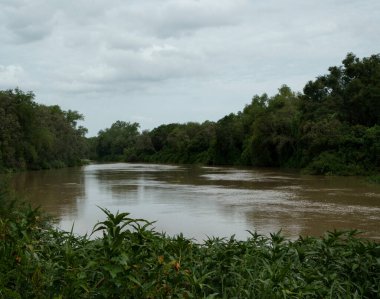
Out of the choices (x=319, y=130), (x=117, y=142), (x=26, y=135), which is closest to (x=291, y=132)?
(x=319, y=130)

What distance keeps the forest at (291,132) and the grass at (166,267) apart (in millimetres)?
33419

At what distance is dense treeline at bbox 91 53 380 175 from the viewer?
121ft

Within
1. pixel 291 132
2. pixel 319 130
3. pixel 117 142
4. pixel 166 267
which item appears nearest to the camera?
pixel 166 267

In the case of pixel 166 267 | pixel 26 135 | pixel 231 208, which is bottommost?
pixel 231 208

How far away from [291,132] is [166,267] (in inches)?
1860

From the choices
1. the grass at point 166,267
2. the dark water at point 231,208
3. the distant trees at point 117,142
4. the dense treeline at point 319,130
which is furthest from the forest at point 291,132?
the distant trees at point 117,142

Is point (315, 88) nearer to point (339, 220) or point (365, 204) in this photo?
point (365, 204)

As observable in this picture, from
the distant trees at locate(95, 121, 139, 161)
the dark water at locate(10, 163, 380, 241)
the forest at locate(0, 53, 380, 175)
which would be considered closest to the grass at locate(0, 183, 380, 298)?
the dark water at locate(10, 163, 380, 241)

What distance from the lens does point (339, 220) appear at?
14.2m

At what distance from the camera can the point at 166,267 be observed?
9.18ft

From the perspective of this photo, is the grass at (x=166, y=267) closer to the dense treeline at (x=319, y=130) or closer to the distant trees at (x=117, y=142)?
the dense treeline at (x=319, y=130)

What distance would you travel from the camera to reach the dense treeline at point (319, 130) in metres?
37.0

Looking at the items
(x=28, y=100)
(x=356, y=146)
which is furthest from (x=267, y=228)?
(x=28, y=100)

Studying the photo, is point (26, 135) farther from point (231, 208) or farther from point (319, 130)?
point (231, 208)
